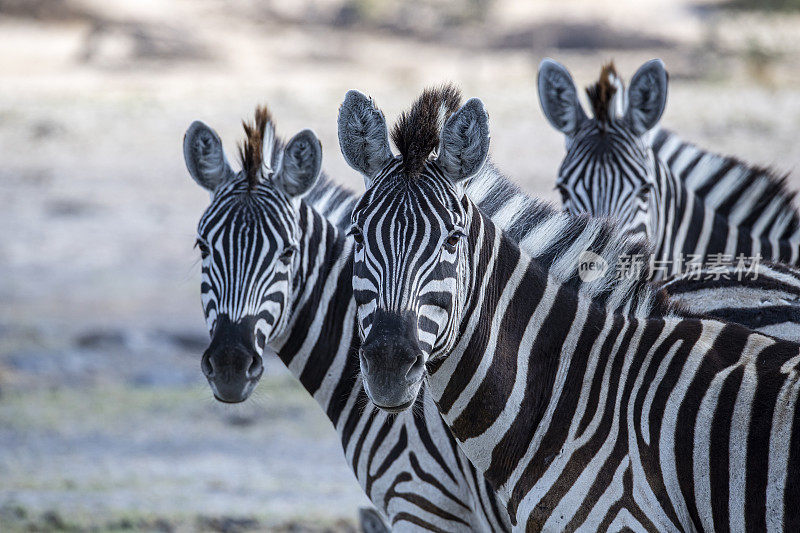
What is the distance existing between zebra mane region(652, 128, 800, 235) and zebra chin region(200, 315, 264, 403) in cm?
325

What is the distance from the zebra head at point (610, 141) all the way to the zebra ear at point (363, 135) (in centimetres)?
234

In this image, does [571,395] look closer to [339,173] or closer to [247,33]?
[339,173]

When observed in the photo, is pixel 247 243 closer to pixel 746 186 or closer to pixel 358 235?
pixel 358 235

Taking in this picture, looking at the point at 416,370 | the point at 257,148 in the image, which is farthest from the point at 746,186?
the point at 416,370

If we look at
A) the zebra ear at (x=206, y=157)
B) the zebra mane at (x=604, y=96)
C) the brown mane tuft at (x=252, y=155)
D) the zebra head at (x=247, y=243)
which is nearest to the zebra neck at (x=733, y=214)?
the zebra mane at (x=604, y=96)

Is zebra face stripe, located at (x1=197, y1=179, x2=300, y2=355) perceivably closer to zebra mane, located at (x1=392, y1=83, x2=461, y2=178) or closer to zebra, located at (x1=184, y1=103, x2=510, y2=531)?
zebra, located at (x1=184, y1=103, x2=510, y2=531)

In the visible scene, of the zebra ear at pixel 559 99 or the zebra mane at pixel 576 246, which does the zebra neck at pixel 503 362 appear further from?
the zebra ear at pixel 559 99

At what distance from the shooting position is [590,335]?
3.44 metres

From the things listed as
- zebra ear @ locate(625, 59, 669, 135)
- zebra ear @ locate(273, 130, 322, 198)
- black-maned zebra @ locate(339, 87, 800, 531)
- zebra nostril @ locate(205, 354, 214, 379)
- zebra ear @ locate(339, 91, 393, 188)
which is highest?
zebra ear @ locate(625, 59, 669, 135)

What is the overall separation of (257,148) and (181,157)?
12881 mm

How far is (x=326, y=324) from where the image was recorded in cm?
444

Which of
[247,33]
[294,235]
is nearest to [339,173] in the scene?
[294,235]

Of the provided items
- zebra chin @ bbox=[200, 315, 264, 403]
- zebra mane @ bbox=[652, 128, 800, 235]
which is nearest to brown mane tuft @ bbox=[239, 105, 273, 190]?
zebra chin @ bbox=[200, 315, 264, 403]

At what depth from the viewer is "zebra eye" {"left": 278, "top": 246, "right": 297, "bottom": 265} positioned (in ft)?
13.7
